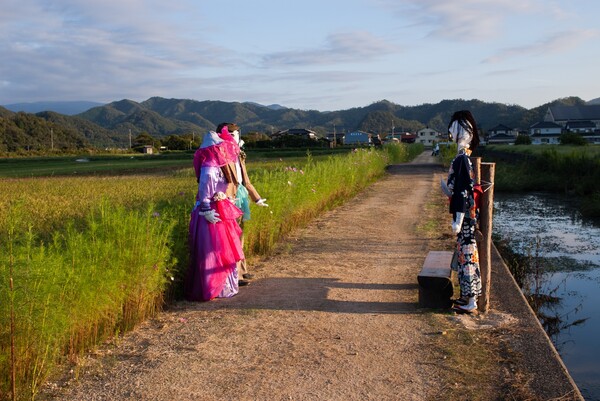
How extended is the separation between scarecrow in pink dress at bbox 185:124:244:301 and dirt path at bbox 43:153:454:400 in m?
0.24

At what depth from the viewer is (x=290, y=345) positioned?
15.7 ft

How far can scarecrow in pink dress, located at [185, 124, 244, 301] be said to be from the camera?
19.5ft

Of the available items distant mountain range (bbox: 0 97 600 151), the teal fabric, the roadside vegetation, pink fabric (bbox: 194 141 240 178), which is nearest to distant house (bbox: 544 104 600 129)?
distant mountain range (bbox: 0 97 600 151)

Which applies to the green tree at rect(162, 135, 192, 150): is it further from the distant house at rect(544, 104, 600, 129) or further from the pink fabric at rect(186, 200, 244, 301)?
the pink fabric at rect(186, 200, 244, 301)

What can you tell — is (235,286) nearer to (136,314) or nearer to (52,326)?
(136,314)

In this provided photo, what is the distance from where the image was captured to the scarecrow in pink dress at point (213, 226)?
5.95 metres

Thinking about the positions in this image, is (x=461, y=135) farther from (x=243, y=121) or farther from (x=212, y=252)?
(x=243, y=121)

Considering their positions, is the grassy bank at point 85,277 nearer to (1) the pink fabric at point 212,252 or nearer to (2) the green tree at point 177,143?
(1) the pink fabric at point 212,252

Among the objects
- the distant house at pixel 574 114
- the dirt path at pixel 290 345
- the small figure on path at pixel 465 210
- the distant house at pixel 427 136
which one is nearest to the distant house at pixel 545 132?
the distant house at pixel 574 114

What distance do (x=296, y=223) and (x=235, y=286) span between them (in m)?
4.72

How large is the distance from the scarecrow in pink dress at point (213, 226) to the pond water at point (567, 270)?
3.76 metres

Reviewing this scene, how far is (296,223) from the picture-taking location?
1102 centimetres

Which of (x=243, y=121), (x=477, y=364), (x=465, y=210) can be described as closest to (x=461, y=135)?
(x=465, y=210)

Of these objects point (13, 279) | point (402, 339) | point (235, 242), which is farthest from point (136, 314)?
point (402, 339)
